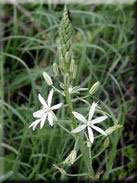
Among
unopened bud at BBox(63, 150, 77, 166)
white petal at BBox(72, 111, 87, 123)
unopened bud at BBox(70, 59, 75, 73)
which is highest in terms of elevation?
unopened bud at BBox(70, 59, 75, 73)

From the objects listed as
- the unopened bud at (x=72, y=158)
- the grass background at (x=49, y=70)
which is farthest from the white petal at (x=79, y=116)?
the grass background at (x=49, y=70)

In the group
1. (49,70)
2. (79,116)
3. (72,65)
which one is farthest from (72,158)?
(49,70)

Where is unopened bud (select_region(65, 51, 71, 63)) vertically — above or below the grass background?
above

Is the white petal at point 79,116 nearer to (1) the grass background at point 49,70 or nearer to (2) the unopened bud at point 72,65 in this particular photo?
(2) the unopened bud at point 72,65

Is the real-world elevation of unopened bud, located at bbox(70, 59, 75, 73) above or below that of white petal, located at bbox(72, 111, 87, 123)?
above

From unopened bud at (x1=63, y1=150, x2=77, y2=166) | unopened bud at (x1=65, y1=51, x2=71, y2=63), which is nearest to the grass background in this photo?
unopened bud at (x1=63, y1=150, x2=77, y2=166)

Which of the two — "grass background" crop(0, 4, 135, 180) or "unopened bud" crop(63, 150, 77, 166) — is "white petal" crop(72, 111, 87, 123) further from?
"grass background" crop(0, 4, 135, 180)

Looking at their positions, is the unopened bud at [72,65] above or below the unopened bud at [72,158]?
above

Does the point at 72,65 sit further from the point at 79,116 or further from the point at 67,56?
the point at 79,116

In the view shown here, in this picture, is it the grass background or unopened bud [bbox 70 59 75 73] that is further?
the grass background

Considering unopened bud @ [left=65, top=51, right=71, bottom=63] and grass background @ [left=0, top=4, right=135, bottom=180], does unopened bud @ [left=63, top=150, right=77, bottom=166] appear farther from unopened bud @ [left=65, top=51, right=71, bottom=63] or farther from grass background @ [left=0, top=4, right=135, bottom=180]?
grass background @ [left=0, top=4, right=135, bottom=180]

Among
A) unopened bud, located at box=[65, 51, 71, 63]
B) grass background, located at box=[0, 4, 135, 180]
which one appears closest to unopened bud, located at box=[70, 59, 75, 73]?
unopened bud, located at box=[65, 51, 71, 63]
